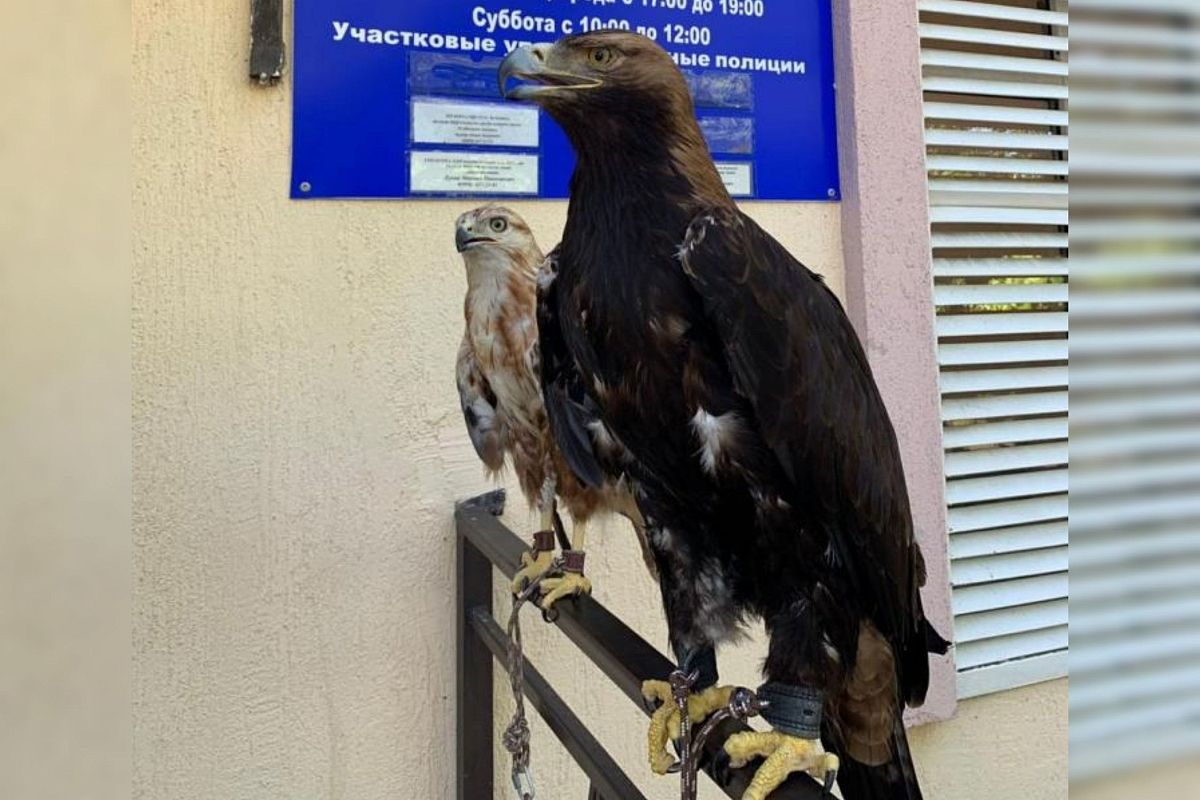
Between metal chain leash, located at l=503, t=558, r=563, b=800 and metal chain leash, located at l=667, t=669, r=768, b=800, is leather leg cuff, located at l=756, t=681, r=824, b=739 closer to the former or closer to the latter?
metal chain leash, located at l=667, t=669, r=768, b=800

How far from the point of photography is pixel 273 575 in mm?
1898

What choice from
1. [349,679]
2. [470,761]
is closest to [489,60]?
[349,679]

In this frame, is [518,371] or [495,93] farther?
[495,93]

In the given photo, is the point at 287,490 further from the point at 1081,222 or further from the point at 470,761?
the point at 1081,222

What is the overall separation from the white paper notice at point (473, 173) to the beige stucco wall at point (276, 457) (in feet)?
0.17

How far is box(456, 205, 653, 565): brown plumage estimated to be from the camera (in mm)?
1340

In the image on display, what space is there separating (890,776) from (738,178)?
1.41 metres

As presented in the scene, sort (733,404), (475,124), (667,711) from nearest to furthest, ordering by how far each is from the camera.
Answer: (733,404), (667,711), (475,124)

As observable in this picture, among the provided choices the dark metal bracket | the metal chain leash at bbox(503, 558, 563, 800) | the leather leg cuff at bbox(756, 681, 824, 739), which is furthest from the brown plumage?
the dark metal bracket

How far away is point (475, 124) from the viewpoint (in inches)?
77.4

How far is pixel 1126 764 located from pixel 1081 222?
197 millimetres

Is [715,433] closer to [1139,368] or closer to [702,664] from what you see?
[702,664]

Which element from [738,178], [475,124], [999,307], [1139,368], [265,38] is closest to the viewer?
[1139,368]

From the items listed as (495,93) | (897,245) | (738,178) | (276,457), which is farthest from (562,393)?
(897,245)
